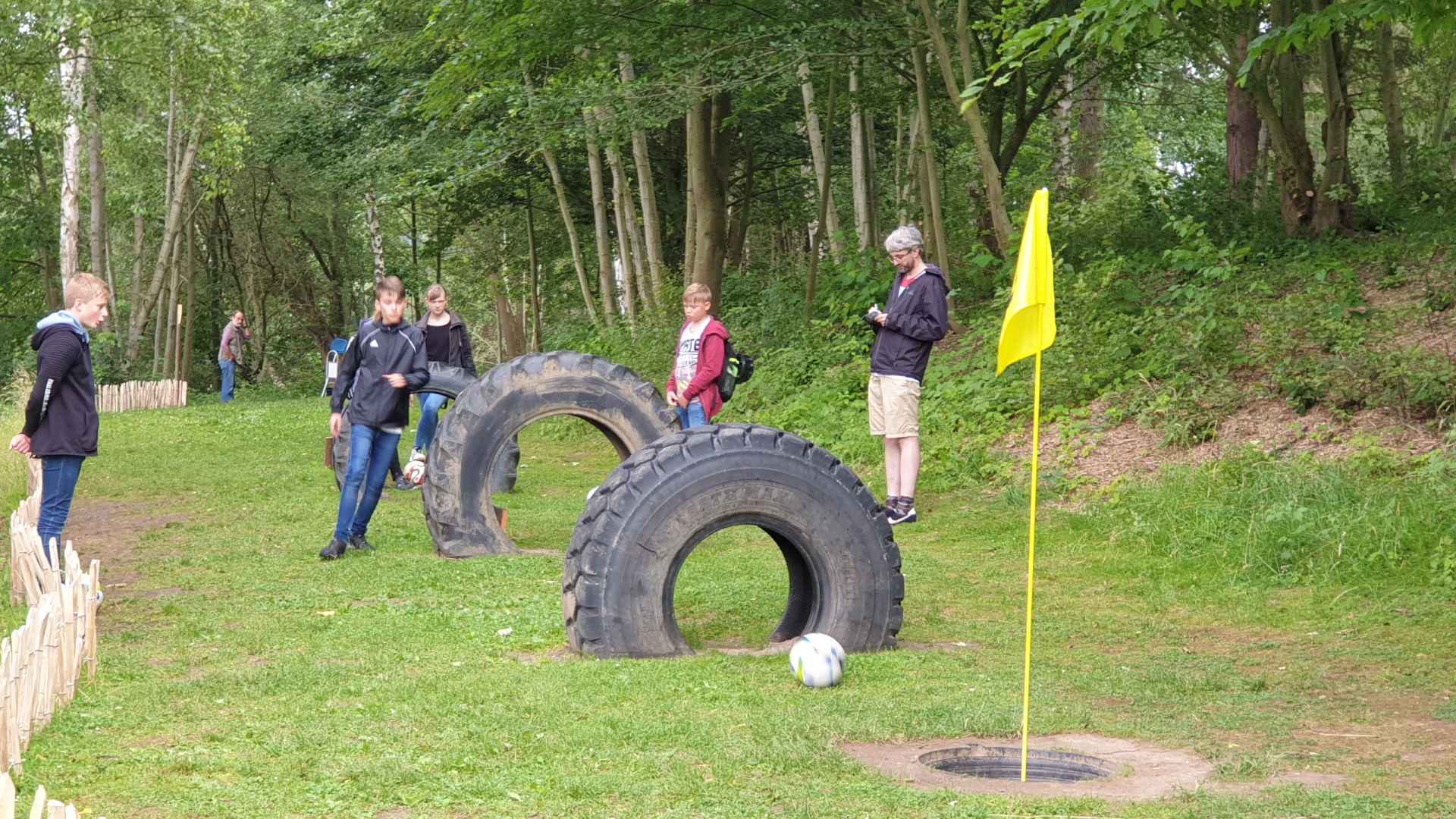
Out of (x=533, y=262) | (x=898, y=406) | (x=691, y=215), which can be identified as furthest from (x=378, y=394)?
(x=533, y=262)

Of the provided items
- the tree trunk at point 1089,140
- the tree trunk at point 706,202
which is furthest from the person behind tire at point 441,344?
the tree trunk at point 1089,140

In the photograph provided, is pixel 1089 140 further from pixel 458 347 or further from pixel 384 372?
pixel 384 372

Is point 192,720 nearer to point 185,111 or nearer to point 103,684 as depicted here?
point 103,684

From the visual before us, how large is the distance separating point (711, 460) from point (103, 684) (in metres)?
2.73

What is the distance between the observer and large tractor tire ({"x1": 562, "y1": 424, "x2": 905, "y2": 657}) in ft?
21.7

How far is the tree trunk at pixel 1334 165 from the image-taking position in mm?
16266

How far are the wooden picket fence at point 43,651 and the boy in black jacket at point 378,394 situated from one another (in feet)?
9.14

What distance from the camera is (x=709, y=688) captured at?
5.97m

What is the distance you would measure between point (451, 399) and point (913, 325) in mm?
4582

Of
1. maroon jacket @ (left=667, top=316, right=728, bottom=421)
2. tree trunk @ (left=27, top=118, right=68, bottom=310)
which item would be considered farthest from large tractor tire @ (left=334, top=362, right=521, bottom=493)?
tree trunk @ (left=27, top=118, right=68, bottom=310)

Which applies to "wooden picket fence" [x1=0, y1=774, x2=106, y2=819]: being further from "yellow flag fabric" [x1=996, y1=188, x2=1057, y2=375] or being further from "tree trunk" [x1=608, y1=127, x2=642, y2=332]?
"tree trunk" [x1=608, y1=127, x2=642, y2=332]

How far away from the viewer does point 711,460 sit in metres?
6.79

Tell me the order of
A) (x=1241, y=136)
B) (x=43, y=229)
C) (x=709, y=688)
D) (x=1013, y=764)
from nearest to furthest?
1. (x=1013, y=764)
2. (x=709, y=688)
3. (x=1241, y=136)
4. (x=43, y=229)

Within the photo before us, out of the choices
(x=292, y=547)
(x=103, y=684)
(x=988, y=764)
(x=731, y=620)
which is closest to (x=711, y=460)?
(x=731, y=620)
